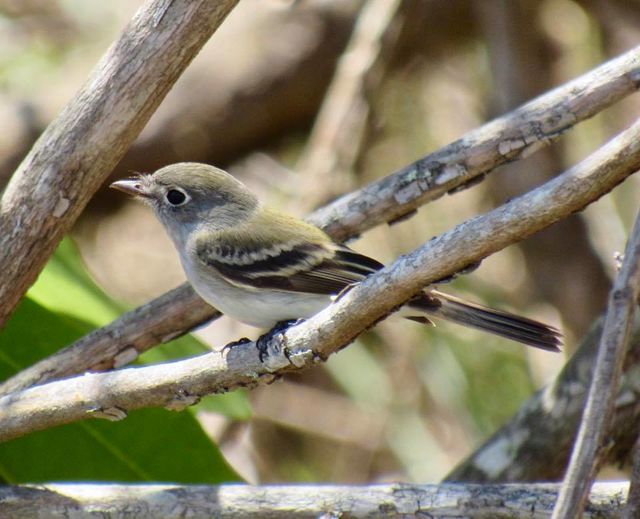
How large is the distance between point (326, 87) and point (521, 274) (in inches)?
58.1

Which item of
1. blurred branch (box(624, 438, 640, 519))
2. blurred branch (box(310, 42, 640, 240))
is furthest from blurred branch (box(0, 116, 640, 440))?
blurred branch (box(310, 42, 640, 240))

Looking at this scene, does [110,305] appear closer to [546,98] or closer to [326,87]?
[546,98]

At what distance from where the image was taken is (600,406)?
62.4 inches

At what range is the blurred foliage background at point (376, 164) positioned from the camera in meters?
4.75

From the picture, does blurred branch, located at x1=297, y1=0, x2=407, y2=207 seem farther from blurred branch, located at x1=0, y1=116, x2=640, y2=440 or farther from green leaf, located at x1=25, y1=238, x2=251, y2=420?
blurred branch, located at x1=0, y1=116, x2=640, y2=440

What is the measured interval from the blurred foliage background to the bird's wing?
3.48 ft

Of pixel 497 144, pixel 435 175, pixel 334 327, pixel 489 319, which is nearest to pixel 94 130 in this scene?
pixel 334 327

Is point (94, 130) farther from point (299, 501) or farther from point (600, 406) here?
point (600, 406)

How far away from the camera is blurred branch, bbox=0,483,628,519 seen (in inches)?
95.7

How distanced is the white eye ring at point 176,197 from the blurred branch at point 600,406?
2.33 meters

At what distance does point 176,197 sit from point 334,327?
171 centimetres

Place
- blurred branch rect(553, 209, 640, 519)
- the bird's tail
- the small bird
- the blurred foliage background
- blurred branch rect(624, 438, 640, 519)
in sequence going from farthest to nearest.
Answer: the blurred foliage background < the small bird < the bird's tail < blurred branch rect(624, 438, 640, 519) < blurred branch rect(553, 209, 640, 519)

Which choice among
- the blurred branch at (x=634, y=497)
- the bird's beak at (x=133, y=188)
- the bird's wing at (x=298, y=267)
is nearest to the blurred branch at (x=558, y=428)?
the bird's wing at (x=298, y=267)

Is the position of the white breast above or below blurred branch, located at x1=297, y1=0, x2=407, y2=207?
below
